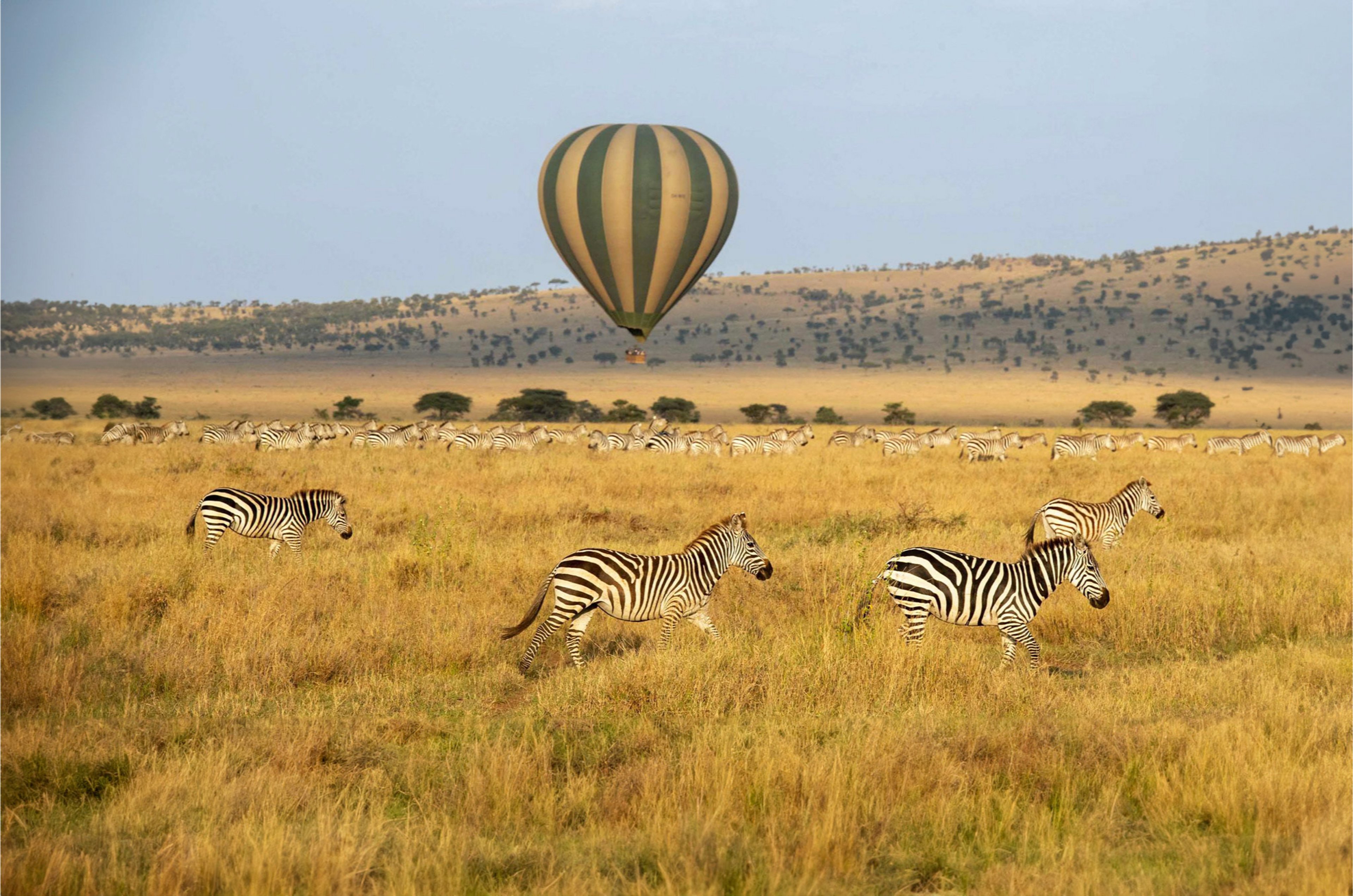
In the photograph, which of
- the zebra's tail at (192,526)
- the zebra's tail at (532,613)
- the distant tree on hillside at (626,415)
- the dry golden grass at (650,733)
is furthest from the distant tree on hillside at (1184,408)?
the zebra's tail at (532,613)

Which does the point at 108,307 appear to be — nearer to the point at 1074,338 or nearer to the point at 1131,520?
the point at 1074,338

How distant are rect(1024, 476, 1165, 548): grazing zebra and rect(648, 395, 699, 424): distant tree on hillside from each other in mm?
45797

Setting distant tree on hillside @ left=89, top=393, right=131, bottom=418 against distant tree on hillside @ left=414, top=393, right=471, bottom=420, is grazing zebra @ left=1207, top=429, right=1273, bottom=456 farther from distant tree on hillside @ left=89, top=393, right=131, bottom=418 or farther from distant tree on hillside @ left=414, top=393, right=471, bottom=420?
distant tree on hillside @ left=89, top=393, right=131, bottom=418

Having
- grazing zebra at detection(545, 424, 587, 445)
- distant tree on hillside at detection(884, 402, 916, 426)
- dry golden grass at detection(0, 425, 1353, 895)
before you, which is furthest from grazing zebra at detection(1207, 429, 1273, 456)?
distant tree on hillside at detection(884, 402, 916, 426)

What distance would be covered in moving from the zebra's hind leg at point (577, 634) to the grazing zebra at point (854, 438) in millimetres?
27037

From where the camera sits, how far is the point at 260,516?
1318 cm

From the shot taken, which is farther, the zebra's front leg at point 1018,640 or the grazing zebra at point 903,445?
the grazing zebra at point 903,445

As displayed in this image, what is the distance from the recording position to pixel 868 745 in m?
6.54

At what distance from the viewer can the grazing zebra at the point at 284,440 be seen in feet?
101

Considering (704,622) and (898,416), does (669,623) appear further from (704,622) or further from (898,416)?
(898,416)

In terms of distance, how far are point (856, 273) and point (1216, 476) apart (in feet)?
407

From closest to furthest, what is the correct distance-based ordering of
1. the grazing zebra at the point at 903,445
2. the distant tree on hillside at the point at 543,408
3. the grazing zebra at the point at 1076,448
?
the grazing zebra at the point at 1076,448
the grazing zebra at the point at 903,445
the distant tree on hillside at the point at 543,408

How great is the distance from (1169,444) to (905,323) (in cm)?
Result: 7957

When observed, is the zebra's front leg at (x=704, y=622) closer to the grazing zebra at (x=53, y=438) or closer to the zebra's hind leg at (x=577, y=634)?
the zebra's hind leg at (x=577, y=634)
